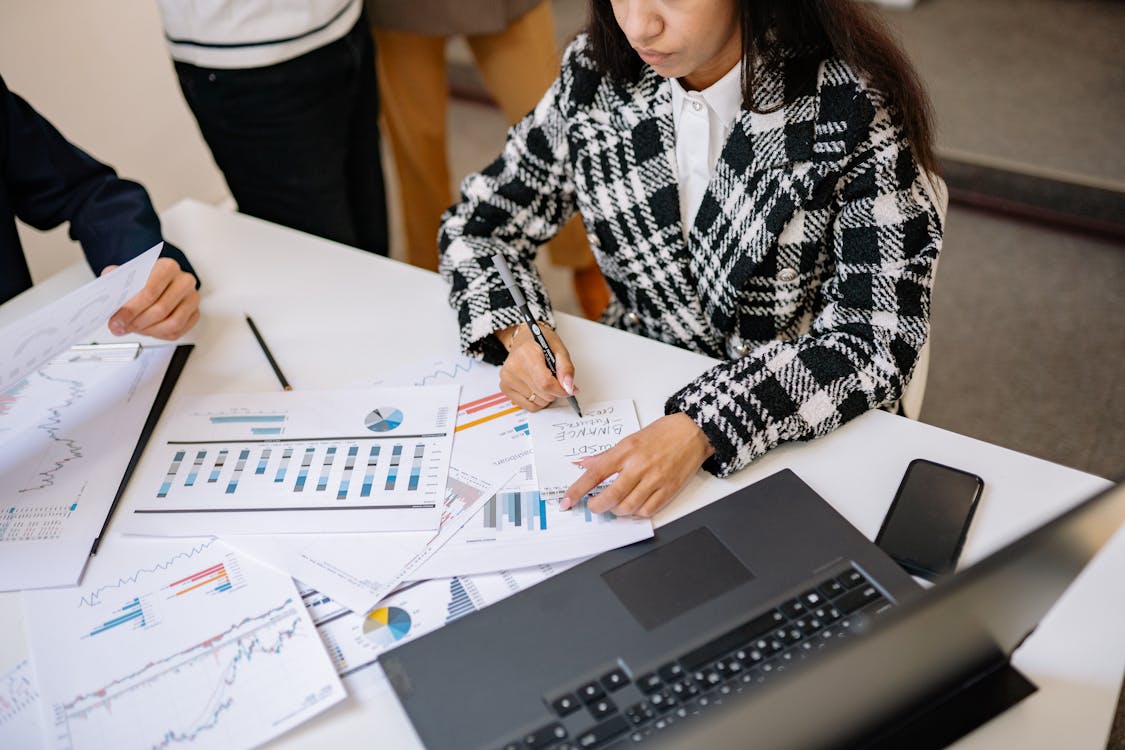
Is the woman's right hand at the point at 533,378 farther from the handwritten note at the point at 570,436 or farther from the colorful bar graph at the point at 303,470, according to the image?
the colorful bar graph at the point at 303,470

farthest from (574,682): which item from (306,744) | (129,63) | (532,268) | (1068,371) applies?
(129,63)

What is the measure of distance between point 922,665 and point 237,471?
701 millimetres

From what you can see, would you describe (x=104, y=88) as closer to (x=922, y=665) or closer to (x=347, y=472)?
(x=347, y=472)

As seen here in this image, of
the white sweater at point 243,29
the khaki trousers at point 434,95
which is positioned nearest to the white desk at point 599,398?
the white sweater at point 243,29

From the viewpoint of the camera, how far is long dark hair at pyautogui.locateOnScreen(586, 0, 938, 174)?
0.92 metres

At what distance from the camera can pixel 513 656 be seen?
748mm

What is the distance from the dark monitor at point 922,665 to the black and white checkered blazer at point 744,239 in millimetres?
302

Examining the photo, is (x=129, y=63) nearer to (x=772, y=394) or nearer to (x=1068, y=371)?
(x=772, y=394)

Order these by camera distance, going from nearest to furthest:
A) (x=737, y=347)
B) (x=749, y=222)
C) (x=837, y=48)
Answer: (x=837, y=48)
(x=749, y=222)
(x=737, y=347)

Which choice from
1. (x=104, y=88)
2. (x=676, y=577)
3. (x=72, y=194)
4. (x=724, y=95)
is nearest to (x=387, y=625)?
(x=676, y=577)

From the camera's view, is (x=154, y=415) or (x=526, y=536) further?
(x=154, y=415)

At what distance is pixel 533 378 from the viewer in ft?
3.23

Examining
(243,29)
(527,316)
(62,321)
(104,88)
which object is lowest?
(104,88)

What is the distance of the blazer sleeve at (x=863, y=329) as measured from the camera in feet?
3.03
